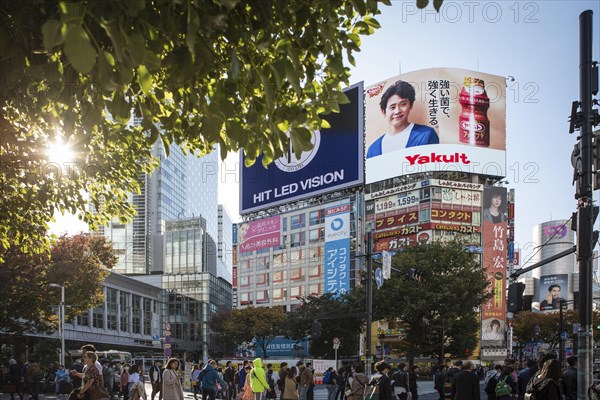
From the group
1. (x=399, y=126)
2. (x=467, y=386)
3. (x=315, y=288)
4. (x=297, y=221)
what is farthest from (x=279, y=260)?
(x=467, y=386)

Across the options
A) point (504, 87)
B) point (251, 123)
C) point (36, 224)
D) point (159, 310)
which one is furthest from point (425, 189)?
point (251, 123)

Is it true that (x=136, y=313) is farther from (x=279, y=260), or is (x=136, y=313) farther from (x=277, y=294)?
(x=279, y=260)

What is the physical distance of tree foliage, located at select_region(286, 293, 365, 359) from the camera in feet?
195

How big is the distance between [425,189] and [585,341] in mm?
66396

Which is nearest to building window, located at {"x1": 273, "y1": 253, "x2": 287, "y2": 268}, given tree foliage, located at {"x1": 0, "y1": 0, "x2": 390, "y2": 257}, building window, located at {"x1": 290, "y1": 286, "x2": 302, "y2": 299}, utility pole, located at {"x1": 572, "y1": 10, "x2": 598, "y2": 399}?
building window, located at {"x1": 290, "y1": 286, "x2": 302, "y2": 299}

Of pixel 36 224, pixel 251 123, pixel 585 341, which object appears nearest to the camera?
pixel 251 123

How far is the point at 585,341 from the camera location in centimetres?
987

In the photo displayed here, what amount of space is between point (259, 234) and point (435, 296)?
4824 centimetres

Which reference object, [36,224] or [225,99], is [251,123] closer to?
[225,99]

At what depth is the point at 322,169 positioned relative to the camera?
6825 cm

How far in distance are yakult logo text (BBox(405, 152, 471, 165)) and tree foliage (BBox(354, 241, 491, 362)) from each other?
29.0 metres

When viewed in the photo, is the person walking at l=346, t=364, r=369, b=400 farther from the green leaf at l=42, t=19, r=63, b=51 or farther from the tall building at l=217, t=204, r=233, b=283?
the tall building at l=217, t=204, r=233, b=283

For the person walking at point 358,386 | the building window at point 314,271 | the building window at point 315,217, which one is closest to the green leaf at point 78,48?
the person walking at point 358,386

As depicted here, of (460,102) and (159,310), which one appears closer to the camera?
(460,102)
